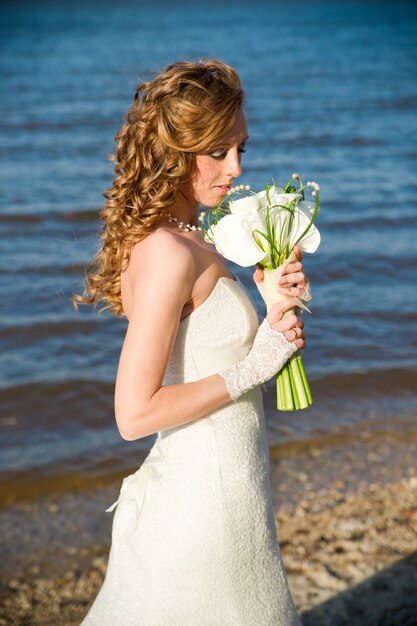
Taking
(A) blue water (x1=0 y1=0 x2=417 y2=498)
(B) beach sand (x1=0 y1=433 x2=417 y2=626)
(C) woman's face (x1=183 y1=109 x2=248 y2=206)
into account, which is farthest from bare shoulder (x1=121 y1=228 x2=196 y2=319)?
(B) beach sand (x1=0 y1=433 x2=417 y2=626)

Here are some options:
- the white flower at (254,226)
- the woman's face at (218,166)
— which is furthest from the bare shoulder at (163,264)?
the woman's face at (218,166)

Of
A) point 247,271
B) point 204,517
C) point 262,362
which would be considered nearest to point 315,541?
point 204,517

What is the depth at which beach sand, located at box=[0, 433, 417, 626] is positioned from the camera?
4.21 m

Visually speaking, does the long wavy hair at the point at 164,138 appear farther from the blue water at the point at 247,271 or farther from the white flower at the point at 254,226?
the blue water at the point at 247,271

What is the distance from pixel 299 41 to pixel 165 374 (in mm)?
39776

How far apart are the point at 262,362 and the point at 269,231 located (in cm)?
39

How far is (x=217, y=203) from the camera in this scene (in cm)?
277

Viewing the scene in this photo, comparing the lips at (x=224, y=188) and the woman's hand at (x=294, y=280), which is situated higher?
the lips at (x=224, y=188)

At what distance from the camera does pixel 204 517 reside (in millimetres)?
2633

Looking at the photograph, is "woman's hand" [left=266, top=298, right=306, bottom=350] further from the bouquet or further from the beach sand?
the beach sand

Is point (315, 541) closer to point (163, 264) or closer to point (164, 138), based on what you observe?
point (163, 264)

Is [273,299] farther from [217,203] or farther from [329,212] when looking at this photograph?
[329,212]

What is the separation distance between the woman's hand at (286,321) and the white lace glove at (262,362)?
0.6 inches

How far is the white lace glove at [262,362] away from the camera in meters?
2.56
